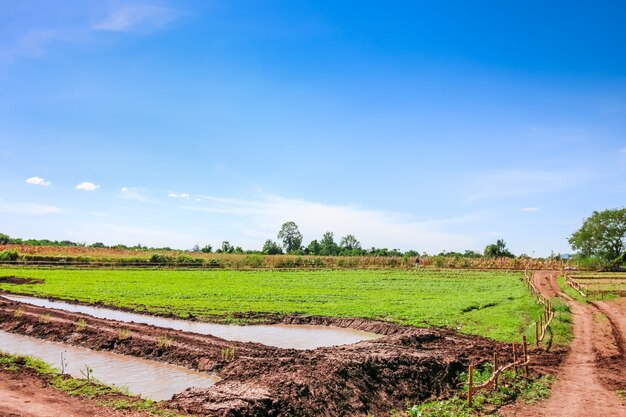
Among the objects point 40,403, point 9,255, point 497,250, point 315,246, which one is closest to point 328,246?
point 315,246

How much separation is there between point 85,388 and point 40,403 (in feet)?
4.79

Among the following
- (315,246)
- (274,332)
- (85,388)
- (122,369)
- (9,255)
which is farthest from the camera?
(315,246)

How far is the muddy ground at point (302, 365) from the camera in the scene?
1190 centimetres

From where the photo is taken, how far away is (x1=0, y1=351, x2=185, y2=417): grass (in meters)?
11.5

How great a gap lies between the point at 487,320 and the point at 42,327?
23.9 meters

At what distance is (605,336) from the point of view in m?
23.7

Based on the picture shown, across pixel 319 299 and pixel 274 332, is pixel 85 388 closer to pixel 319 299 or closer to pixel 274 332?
pixel 274 332

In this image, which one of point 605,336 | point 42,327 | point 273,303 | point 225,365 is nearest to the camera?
point 225,365

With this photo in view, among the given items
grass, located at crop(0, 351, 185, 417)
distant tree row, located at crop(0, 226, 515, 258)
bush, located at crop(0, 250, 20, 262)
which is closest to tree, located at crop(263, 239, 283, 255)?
distant tree row, located at crop(0, 226, 515, 258)

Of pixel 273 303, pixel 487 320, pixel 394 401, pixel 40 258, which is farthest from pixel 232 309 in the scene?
pixel 40 258

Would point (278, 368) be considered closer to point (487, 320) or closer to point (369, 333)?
point (369, 333)

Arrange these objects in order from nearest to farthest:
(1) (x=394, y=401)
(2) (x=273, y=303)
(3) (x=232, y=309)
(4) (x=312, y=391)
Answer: (4) (x=312, y=391)
(1) (x=394, y=401)
(3) (x=232, y=309)
(2) (x=273, y=303)

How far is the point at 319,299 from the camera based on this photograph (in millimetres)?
35094

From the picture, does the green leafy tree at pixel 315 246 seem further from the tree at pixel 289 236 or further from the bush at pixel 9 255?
the bush at pixel 9 255
